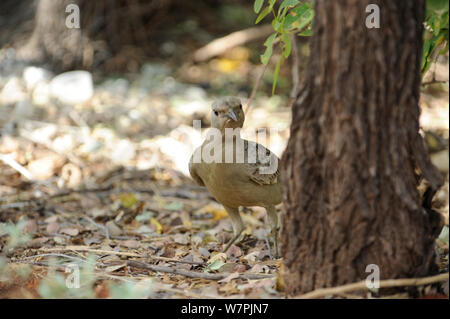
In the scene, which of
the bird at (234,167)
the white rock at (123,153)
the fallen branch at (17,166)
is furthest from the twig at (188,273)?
the white rock at (123,153)

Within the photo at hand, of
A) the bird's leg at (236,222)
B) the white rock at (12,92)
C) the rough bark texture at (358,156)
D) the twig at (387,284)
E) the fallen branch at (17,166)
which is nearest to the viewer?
the rough bark texture at (358,156)

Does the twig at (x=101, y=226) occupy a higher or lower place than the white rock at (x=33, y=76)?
lower

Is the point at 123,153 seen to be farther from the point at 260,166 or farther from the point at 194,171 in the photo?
the point at 260,166

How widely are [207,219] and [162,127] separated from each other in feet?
8.42

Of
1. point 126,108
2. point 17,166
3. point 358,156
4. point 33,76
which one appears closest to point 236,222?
point 358,156

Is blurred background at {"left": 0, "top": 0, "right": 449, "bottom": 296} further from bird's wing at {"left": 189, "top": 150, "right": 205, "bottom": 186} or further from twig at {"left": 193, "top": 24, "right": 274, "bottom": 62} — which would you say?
bird's wing at {"left": 189, "top": 150, "right": 205, "bottom": 186}

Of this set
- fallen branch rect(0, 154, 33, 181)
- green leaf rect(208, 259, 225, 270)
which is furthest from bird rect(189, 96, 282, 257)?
fallen branch rect(0, 154, 33, 181)

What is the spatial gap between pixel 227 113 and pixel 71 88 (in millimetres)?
4470

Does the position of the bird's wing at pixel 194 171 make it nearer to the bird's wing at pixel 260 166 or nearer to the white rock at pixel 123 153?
the bird's wing at pixel 260 166

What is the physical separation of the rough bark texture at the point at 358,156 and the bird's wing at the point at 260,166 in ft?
4.18

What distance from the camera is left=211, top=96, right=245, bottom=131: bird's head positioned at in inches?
149

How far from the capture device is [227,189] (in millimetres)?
3783

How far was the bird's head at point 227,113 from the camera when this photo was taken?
3.77 meters
